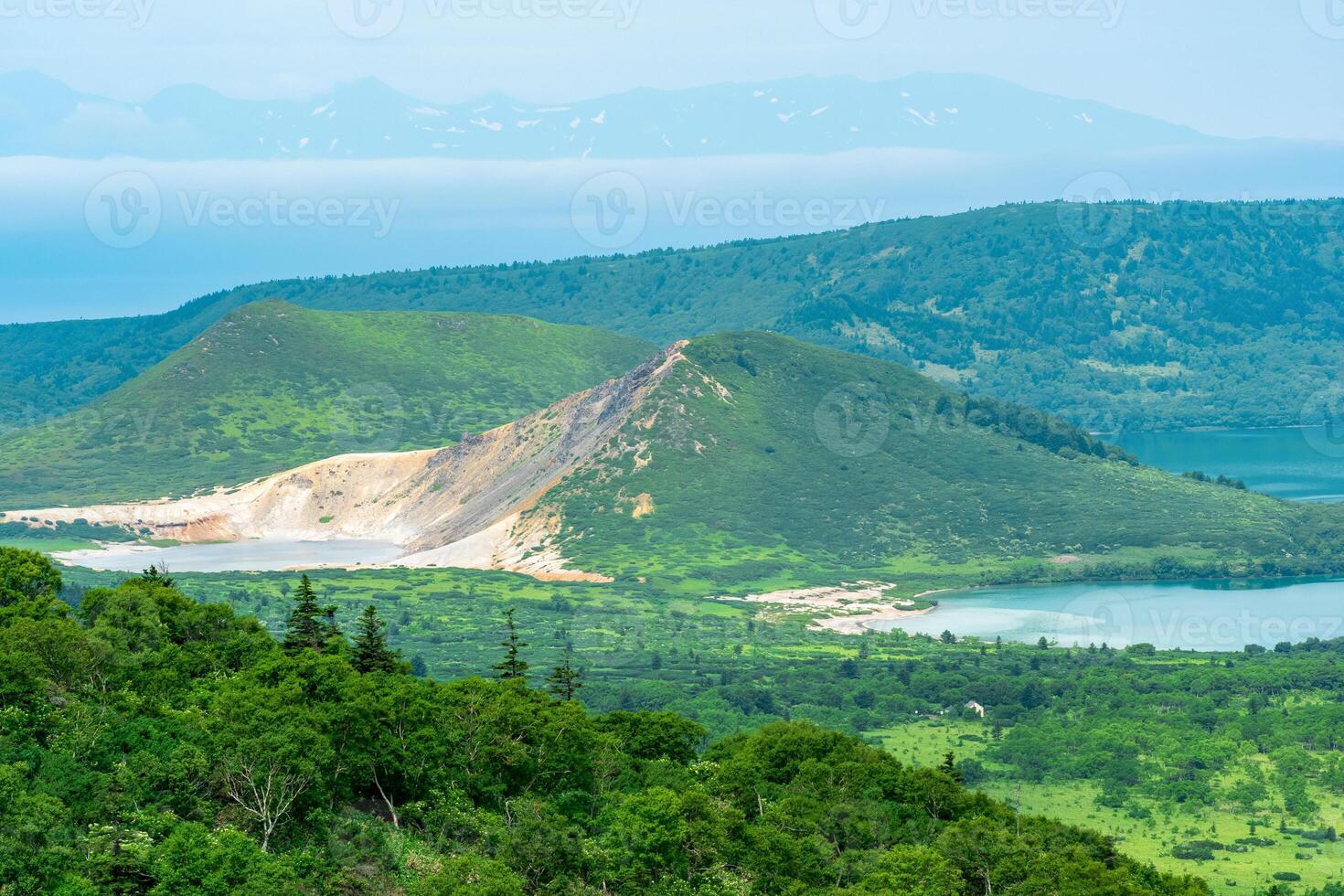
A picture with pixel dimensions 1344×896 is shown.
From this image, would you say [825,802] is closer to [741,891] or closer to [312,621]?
[741,891]

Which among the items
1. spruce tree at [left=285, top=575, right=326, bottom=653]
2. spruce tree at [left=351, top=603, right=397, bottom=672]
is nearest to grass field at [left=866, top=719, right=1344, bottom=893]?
spruce tree at [left=351, top=603, right=397, bottom=672]

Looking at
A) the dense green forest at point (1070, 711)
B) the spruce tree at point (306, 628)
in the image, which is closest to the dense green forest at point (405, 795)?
the spruce tree at point (306, 628)

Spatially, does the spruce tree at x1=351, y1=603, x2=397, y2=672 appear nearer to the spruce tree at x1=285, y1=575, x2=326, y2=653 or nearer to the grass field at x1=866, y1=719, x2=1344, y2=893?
the spruce tree at x1=285, y1=575, x2=326, y2=653

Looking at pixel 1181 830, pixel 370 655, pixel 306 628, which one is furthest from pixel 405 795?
pixel 1181 830

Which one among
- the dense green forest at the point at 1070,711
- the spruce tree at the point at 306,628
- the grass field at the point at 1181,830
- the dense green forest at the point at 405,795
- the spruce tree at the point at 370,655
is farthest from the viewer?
the dense green forest at the point at 1070,711

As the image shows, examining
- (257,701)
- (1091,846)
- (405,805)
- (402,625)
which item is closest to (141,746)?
(257,701)

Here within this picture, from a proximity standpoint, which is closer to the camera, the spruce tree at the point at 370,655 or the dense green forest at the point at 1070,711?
the spruce tree at the point at 370,655

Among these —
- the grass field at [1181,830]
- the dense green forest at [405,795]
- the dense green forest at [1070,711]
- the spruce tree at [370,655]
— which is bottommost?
the grass field at [1181,830]

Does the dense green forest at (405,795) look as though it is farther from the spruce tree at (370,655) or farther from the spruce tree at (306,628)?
the spruce tree at (306,628)

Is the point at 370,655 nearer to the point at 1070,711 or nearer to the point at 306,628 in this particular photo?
the point at 306,628
